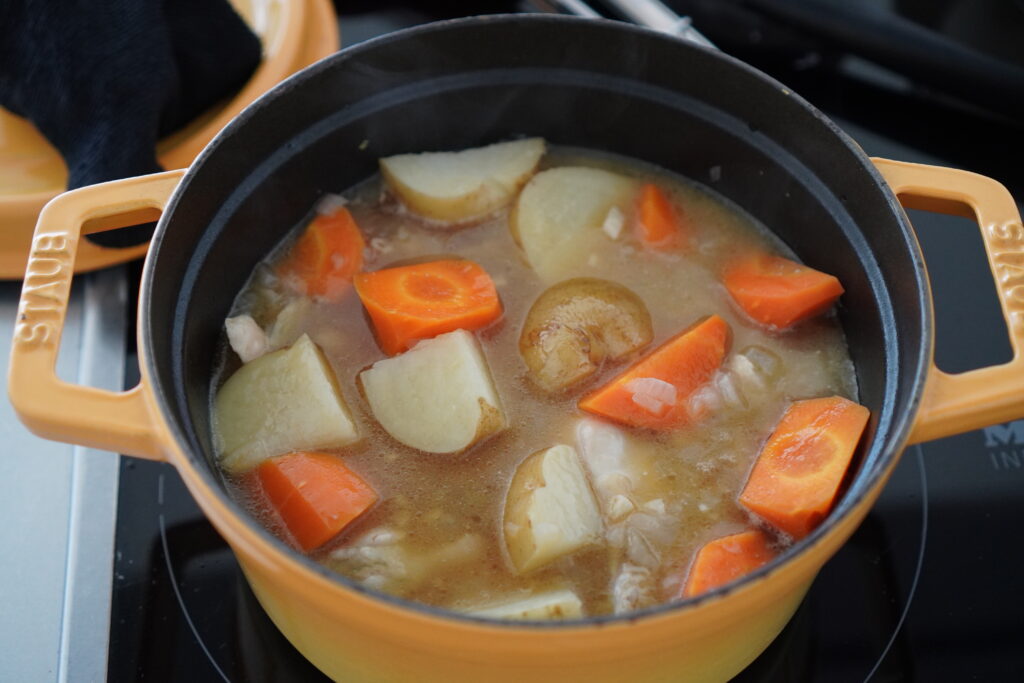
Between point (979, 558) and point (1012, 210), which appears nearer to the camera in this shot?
point (1012, 210)

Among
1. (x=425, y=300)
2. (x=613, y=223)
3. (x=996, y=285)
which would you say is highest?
(x=996, y=285)

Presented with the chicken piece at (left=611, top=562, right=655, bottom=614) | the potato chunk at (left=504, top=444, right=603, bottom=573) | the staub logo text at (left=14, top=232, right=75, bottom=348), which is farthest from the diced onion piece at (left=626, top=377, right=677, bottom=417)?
the staub logo text at (left=14, top=232, right=75, bottom=348)

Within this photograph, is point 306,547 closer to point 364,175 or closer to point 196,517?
point 196,517

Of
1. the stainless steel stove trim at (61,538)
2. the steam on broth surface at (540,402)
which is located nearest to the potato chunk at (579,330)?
the steam on broth surface at (540,402)

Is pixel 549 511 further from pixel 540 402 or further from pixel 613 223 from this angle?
pixel 613 223

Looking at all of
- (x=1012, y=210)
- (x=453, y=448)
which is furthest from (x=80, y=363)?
(x=1012, y=210)

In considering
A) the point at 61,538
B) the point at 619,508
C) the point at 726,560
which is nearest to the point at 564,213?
→ the point at 619,508

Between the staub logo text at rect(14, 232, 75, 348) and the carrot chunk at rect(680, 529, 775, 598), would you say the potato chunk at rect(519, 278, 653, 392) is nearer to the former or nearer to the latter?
the carrot chunk at rect(680, 529, 775, 598)
